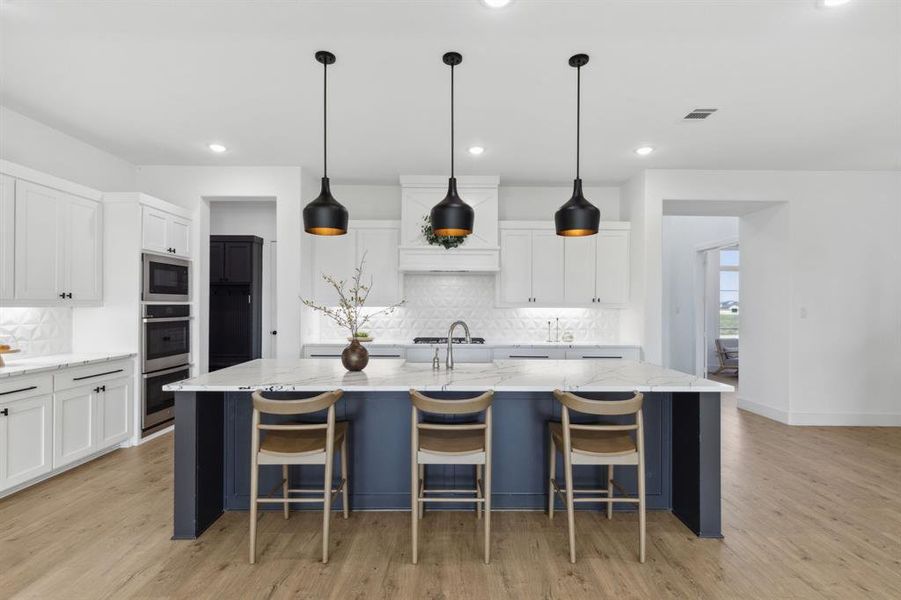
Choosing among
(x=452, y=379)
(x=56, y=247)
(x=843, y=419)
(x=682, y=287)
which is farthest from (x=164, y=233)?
(x=682, y=287)

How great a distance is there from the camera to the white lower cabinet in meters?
3.11

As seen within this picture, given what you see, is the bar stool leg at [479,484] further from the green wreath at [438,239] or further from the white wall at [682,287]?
the white wall at [682,287]

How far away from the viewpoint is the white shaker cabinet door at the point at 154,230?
434 cm

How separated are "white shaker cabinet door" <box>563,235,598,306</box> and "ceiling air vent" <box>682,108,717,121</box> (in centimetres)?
196

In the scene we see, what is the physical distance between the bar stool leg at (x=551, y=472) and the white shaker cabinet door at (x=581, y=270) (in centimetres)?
295

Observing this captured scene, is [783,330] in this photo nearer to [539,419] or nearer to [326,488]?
[539,419]

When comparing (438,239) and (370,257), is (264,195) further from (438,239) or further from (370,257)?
(438,239)

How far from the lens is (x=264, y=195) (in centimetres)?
514

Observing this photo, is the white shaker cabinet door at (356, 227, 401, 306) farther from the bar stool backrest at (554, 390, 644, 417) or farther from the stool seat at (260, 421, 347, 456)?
the bar stool backrest at (554, 390, 644, 417)

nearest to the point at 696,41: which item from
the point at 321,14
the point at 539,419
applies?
the point at 321,14

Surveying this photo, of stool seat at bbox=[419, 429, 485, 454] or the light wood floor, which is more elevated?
stool seat at bbox=[419, 429, 485, 454]

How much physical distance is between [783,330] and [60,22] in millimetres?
6936

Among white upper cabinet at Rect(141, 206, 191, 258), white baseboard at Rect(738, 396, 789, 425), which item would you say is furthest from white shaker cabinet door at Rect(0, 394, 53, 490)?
white baseboard at Rect(738, 396, 789, 425)

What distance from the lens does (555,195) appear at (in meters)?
5.91
